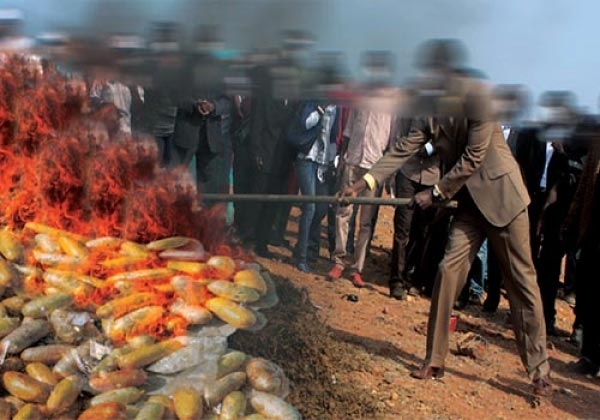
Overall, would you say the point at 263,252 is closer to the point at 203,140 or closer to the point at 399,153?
the point at 203,140

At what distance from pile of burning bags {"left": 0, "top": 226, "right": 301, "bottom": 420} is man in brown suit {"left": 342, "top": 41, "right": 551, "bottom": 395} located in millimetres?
1383

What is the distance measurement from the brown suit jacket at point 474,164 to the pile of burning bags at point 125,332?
1.59 meters

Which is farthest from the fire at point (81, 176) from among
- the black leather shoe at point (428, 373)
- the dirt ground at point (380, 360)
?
the black leather shoe at point (428, 373)

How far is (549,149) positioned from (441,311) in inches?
94.2

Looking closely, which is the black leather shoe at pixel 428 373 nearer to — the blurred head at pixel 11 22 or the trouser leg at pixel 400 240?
the trouser leg at pixel 400 240

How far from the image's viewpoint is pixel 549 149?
7.02 meters

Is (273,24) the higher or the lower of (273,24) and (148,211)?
the higher

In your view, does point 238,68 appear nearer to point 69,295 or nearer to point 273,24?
point 273,24

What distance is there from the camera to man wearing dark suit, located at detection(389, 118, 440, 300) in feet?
22.0

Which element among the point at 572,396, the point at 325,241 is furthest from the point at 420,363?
the point at 325,241

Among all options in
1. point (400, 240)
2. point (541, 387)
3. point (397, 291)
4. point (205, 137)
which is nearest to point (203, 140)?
point (205, 137)

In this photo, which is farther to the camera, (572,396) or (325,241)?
(325,241)

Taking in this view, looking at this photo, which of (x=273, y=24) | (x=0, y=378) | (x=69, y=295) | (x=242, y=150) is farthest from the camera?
(x=242, y=150)

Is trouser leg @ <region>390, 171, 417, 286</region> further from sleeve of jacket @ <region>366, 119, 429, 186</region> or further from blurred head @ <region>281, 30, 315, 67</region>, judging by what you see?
blurred head @ <region>281, 30, 315, 67</region>
